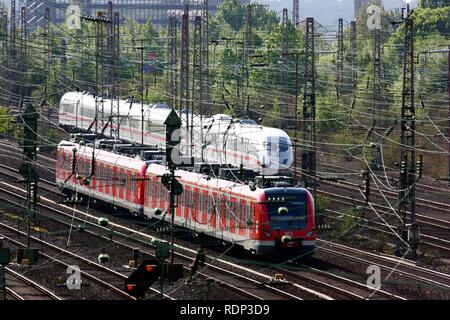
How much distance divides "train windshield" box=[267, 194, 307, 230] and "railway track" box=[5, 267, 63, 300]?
7293 mm

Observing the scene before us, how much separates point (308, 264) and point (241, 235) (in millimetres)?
2235

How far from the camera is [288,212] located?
35.9 metres

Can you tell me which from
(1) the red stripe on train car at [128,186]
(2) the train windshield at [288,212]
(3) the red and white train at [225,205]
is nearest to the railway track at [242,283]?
(3) the red and white train at [225,205]

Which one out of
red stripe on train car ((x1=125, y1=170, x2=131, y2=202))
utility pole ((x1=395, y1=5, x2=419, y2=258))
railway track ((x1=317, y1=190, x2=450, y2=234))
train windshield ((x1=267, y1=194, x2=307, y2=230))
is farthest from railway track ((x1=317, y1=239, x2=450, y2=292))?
red stripe on train car ((x1=125, y1=170, x2=131, y2=202))

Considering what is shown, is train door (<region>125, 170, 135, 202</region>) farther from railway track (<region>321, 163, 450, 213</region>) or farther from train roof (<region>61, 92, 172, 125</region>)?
train roof (<region>61, 92, 172, 125</region>)

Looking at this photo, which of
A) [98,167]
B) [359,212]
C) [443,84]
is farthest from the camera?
[443,84]

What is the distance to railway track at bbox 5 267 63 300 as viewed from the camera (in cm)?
3109

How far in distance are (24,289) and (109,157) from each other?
17056 mm

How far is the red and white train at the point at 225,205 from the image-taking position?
118ft

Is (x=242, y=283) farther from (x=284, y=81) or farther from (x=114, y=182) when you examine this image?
(x=284, y=81)

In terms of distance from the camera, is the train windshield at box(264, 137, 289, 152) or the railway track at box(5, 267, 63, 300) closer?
the railway track at box(5, 267, 63, 300)

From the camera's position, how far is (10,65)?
94.3 metres
